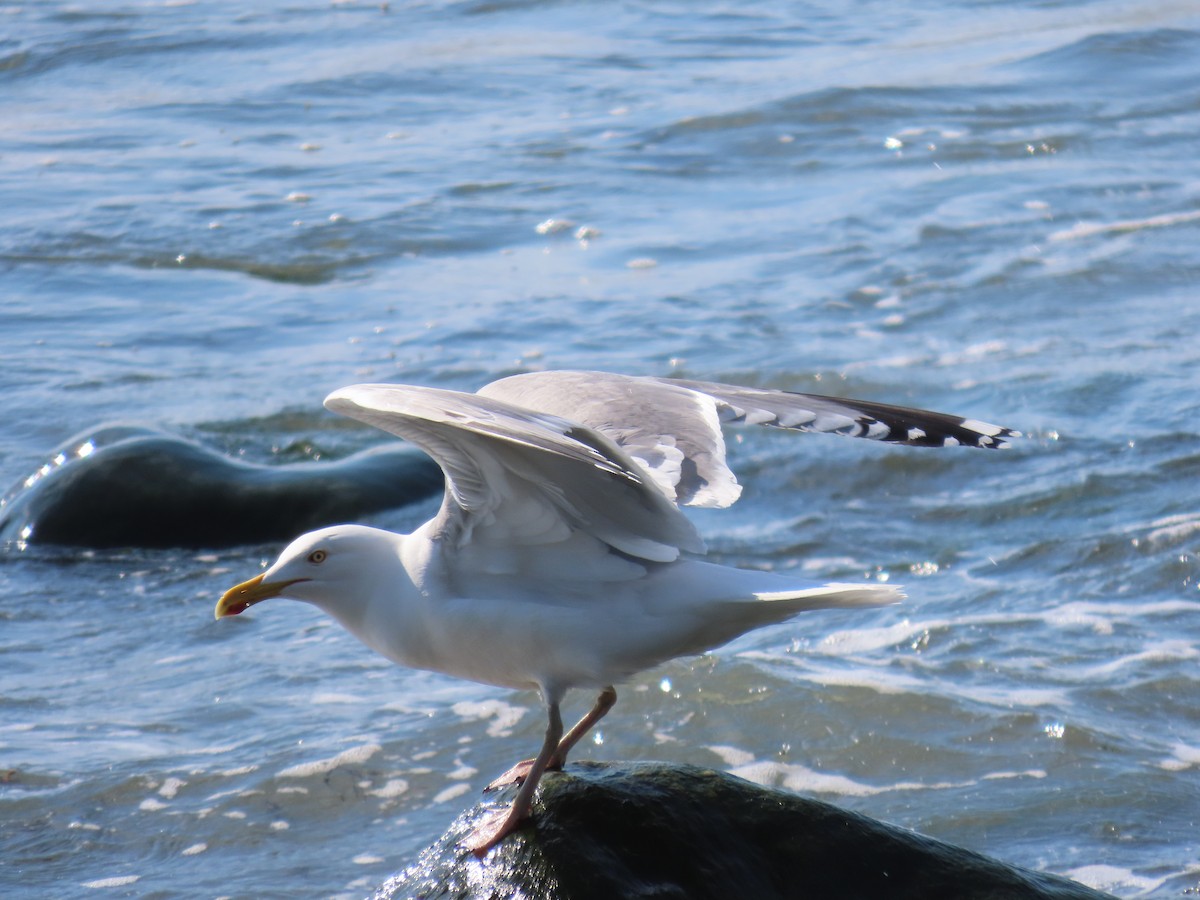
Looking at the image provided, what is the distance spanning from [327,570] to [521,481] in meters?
0.60

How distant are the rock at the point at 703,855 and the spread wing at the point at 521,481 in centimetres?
53

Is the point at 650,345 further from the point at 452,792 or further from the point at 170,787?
the point at 170,787

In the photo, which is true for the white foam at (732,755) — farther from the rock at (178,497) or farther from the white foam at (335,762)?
the rock at (178,497)

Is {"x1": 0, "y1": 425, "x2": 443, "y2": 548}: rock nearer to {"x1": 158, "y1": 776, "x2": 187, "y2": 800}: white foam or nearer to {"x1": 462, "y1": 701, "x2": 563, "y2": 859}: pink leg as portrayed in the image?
{"x1": 158, "y1": 776, "x2": 187, "y2": 800}: white foam

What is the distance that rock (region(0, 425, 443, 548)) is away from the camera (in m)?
6.62

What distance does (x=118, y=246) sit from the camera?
1031 cm

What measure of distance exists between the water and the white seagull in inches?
41.2

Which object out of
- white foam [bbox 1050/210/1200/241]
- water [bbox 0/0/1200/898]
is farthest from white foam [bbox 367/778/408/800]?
white foam [bbox 1050/210/1200/241]

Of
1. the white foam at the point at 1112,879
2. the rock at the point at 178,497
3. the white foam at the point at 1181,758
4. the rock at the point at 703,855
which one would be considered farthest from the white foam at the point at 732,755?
the rock at the point at 178,497

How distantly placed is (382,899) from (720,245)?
7.16 metres

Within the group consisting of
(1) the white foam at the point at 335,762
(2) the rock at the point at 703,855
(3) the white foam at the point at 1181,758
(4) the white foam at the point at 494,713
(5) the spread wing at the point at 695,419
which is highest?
(5) the spread wing at the point at 695,419

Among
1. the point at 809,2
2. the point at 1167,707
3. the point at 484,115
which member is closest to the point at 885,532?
the point at 1167,707

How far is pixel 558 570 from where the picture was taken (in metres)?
3.55

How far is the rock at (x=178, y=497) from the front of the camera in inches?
261
